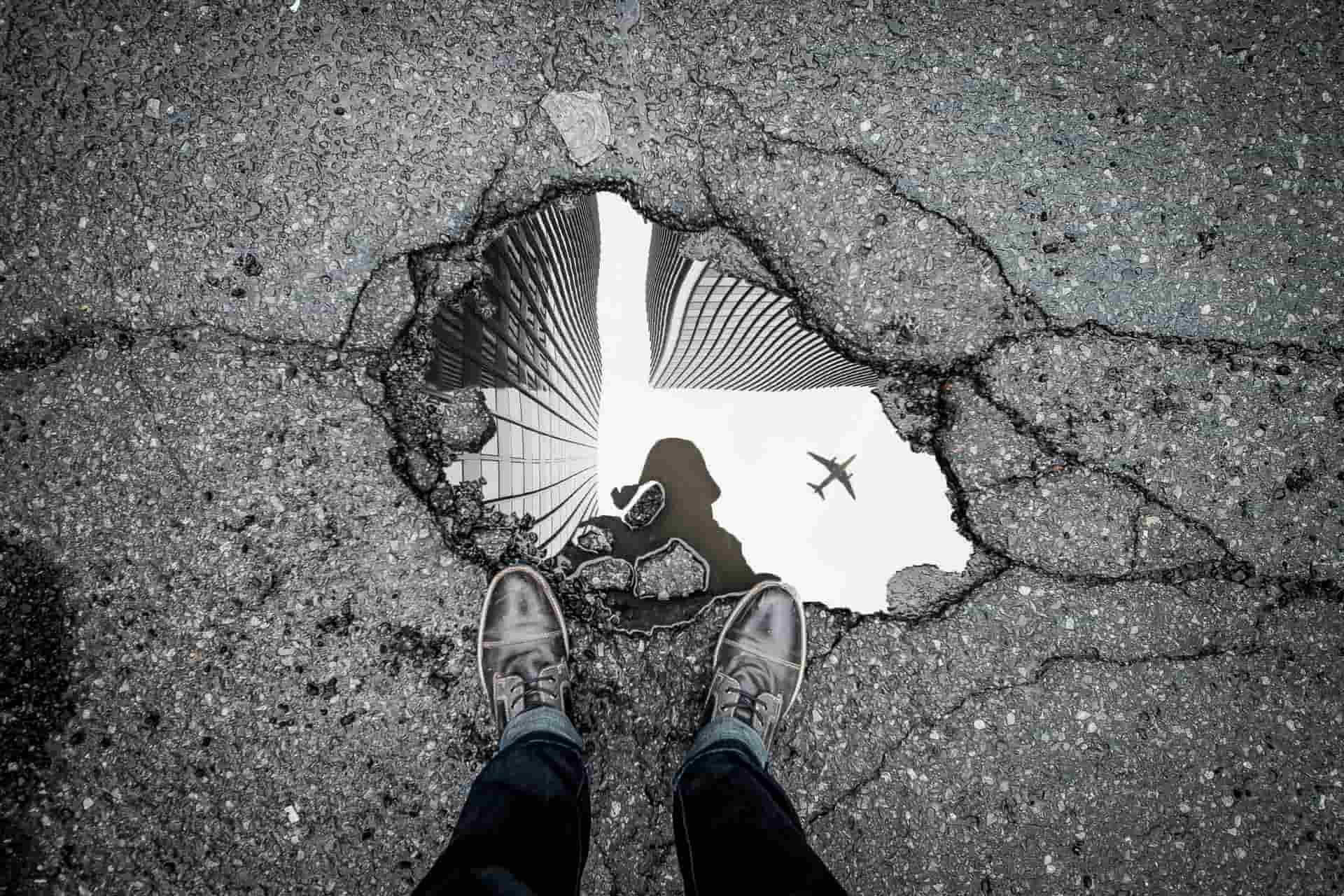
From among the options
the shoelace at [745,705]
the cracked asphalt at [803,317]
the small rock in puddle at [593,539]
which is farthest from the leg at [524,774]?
the shoelace at [745,705]

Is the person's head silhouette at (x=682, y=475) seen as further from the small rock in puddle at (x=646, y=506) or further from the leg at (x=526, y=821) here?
the leg at (x=526, y=821)

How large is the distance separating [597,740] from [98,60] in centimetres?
315

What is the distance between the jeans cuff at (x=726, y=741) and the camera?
1.92 metres

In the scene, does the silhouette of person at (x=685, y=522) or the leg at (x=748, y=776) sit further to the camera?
the silhouette of person at (x=685, y=522)

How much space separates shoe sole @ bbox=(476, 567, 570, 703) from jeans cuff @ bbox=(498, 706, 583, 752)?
0.15 metres

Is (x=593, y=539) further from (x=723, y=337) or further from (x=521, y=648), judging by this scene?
(x=723, y=337)

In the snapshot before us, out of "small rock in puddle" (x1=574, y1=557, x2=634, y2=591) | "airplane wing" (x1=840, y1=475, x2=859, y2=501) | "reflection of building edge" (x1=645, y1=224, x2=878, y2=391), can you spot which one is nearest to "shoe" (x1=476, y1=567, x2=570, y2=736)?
"small rock in puddle" (x1=574, y1=557, x2=634, y2=591)

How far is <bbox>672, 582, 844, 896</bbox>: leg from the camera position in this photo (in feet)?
5.00

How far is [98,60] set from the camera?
215 centimetres

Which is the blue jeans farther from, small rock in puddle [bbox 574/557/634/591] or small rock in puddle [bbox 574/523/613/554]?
small rock in puddle [bbox 574/523/613/554]

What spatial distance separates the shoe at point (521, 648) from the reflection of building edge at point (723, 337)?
1.04 m

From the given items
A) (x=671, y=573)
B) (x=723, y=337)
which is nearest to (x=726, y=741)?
(x=671, y=573)

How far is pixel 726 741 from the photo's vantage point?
1.93m

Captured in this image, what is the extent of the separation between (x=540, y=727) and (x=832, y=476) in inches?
56.4
